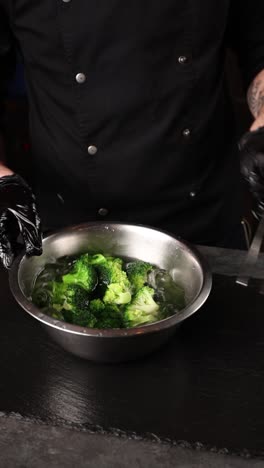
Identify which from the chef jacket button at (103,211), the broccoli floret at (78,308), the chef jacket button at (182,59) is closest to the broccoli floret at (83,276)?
the broccoli floret at (78,308)

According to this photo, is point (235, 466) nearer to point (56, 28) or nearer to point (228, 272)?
point (228, 272)

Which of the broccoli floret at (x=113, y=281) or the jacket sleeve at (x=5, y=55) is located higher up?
the jacket sleeve at (x=5, y=55)

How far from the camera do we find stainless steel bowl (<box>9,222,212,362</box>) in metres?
1.29

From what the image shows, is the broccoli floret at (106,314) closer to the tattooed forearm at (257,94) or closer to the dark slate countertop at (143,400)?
the dark slate countertop at (143,400)

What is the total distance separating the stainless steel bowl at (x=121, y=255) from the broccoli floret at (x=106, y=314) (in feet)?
0.24

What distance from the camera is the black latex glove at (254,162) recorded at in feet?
4.85

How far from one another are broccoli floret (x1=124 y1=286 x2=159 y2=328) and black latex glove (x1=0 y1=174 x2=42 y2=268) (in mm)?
317

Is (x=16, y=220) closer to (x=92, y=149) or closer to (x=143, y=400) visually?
(x=92, y=149)

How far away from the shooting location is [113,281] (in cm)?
152

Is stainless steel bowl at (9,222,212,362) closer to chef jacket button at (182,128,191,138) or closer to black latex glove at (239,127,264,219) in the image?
black latex glove at (239,127,264,219)

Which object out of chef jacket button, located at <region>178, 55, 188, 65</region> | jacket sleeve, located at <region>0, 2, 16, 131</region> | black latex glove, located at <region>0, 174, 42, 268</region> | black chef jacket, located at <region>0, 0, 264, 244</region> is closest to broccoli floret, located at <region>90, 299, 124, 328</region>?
black latex glove, located at <region>0, 174, 42, 268</region>

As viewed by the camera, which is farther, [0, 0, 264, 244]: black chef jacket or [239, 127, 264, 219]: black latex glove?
[0, 0, 264, 244]: black chef jacket

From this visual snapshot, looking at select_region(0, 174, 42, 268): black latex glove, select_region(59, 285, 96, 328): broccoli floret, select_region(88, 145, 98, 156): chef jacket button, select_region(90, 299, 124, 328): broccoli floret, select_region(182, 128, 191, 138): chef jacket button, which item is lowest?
select_region(90, 299, 124, 328): broccoli floret

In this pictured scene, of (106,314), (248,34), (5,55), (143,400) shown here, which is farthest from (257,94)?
(143,400)
